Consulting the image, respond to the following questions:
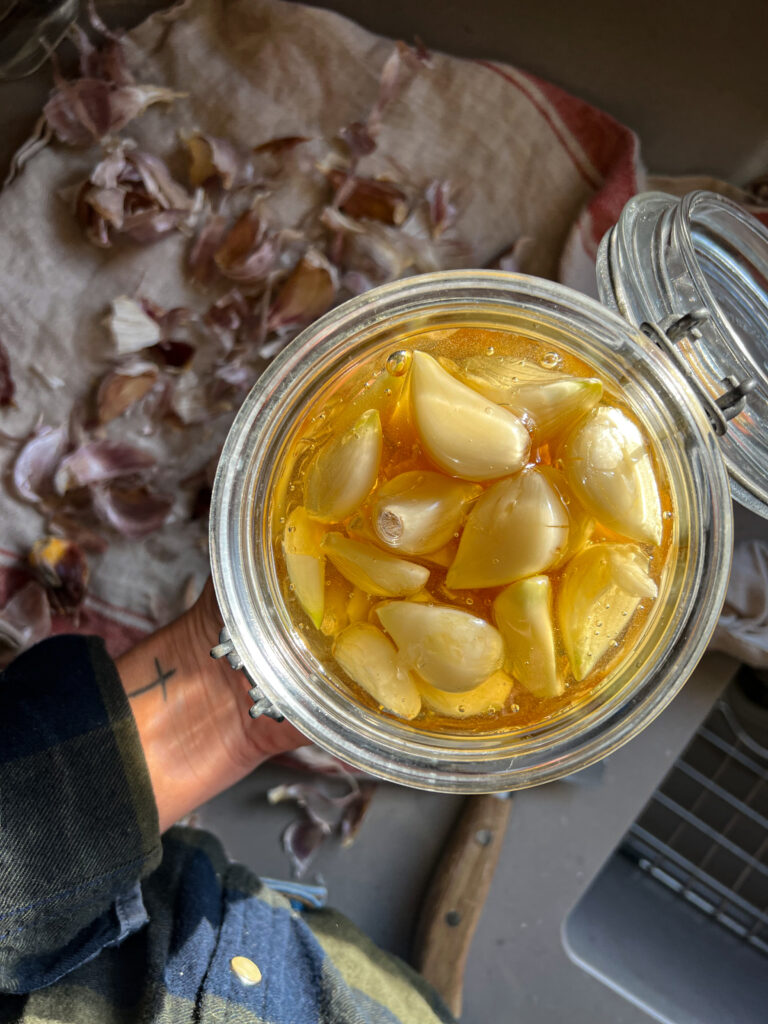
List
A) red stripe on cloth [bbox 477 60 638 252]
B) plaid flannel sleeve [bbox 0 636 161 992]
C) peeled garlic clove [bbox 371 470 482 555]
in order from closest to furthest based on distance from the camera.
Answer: peeled garlic clove [bbox 371 470 482 555]
plaid flannel sleeve [bbox 0 636 161 992]
red stripe on cloth [bbox 477 60 638 252]

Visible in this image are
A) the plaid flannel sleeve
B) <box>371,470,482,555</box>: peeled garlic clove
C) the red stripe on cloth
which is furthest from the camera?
the red stripe on cloth

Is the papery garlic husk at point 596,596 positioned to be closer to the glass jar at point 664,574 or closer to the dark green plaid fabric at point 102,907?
the glass jar at point 664,574

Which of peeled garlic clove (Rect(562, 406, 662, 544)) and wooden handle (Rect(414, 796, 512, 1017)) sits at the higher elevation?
peeled garlic clove (Rect(562, 406, 662, 544))

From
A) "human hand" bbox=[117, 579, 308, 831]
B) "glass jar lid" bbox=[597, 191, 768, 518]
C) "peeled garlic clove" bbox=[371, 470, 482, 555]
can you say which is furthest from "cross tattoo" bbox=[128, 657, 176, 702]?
"glass jar lid" bbox=[597, 191, 768, 518]

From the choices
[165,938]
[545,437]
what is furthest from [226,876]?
[545,437]

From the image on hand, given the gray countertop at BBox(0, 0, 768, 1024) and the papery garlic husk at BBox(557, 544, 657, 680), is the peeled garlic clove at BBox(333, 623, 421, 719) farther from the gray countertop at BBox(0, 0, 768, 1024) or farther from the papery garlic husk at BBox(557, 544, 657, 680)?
the gray countertop at BBox(0, 0, 768, 1024)

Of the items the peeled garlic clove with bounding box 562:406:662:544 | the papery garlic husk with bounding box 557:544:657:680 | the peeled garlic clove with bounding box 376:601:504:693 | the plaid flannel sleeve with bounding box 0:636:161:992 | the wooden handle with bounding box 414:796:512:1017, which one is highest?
the peeled garlic clove with bounding box 562:406:662:544

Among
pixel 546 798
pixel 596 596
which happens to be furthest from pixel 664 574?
pixel 546 798

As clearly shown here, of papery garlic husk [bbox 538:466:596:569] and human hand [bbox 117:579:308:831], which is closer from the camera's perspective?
papery garlic husk [bbox 538:466:596:569]
